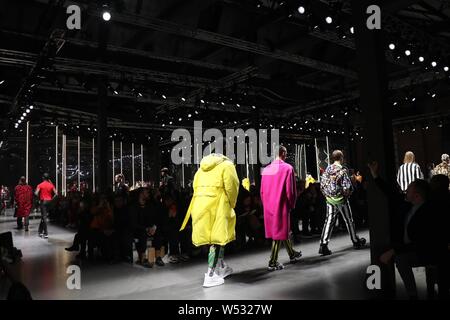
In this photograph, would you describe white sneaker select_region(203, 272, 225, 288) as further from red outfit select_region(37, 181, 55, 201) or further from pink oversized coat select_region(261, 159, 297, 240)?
red outfit select_region(37, 181, 55, 201)

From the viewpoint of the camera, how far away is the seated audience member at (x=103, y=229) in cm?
583

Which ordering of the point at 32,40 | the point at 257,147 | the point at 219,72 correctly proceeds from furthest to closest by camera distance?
1. the point at 257,147
2. the point at 219,72
3. the point at 32,40

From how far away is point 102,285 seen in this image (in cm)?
431

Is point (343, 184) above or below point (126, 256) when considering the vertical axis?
above

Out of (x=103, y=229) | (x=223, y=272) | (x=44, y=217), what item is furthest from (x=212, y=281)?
(x=44, y=217)

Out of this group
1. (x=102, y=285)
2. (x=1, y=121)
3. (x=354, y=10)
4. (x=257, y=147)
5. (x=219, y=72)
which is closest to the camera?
(x=354, y=10)

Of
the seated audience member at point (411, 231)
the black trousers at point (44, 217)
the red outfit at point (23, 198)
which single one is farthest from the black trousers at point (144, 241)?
the red outfit at point (23, 198)

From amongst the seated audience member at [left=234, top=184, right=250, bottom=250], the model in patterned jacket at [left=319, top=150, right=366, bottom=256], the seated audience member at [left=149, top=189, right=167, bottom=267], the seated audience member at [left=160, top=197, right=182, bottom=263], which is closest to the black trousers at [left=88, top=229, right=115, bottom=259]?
the seated audience member at [left=149, top=189, right=167, bottom=267]

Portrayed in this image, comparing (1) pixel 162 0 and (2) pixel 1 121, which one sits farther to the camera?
(2) pixel 1 121

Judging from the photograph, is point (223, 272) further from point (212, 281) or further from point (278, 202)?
point (278, 202)

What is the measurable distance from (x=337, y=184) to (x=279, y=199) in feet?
3.74

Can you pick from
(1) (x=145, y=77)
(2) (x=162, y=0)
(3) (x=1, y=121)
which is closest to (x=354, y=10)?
(2) (x=162, y=0)

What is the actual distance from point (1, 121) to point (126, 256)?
11.9 meters

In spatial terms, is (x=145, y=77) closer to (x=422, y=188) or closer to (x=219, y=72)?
(x=219, y=72)
